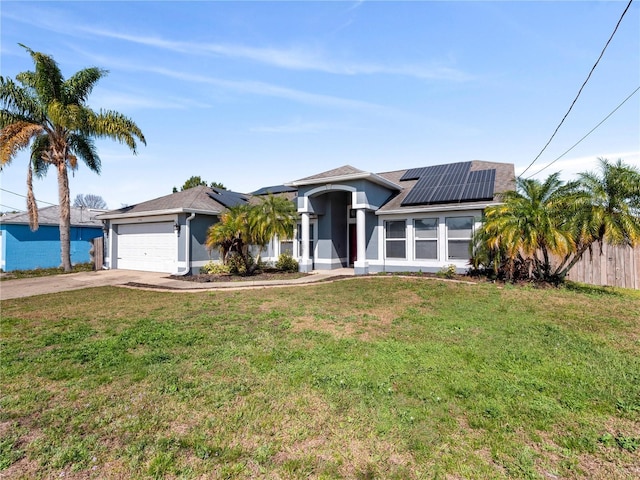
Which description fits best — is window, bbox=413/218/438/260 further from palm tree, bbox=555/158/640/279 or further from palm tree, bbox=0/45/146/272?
palm tree, bbox=0/45/146/272

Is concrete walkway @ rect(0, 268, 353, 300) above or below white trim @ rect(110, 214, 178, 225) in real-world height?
below

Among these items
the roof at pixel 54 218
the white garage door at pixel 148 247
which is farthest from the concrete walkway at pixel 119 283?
the roof at pixel 54 218

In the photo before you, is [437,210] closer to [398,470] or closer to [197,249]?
[197,249]

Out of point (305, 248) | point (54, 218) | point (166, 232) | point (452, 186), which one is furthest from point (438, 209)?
point (54, 218)

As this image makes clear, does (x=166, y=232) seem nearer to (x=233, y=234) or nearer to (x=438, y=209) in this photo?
(x=233, y=234)

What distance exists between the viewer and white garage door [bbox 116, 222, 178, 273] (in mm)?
15688

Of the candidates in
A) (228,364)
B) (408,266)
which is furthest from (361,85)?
(228,364)

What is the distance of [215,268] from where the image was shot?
14.8 m

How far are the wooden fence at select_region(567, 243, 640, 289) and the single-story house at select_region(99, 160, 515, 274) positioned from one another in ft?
13.9

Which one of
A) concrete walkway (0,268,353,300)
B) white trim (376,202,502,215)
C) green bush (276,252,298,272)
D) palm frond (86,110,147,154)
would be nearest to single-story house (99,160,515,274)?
white trim (376,202,502,215)

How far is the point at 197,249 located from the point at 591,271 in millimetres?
16693

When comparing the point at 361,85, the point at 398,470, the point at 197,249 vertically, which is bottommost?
the point at 398,470

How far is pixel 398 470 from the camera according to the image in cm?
256

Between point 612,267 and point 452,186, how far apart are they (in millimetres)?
6586
